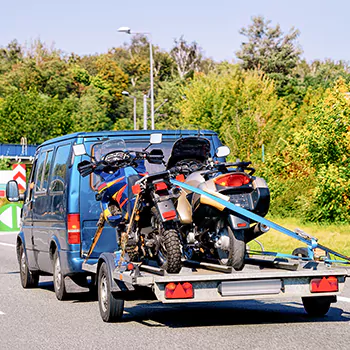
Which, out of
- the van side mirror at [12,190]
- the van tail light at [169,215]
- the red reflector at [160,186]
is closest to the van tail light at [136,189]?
the red reflector at [160,186]

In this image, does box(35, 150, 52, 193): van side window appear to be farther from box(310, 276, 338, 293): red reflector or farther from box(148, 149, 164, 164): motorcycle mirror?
box(310, 276, 338, 293): red reflector

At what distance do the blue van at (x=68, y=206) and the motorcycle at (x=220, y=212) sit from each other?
172 cm

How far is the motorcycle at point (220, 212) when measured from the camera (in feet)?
31.3

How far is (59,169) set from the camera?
41.0 feet

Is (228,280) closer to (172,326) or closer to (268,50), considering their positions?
(172,326)

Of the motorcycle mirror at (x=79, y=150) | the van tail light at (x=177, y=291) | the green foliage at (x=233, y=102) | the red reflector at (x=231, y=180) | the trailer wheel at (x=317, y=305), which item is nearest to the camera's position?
the van tail light at (x=177, y=291)

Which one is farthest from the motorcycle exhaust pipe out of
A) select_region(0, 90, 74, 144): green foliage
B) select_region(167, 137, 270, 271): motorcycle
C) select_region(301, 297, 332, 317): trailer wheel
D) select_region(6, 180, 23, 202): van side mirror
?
select_region(0, 90, 74, 144): green foliage

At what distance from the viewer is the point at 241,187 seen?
31.8 feet

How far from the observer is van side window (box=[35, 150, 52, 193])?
43.6 ft

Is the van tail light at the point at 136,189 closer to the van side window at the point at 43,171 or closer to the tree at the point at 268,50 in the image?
the van side window at the point at 43,171

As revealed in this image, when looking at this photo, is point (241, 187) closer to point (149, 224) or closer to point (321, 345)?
point (149, 224)

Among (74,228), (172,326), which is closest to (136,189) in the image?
(172,326)

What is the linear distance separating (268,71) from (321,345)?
270ft

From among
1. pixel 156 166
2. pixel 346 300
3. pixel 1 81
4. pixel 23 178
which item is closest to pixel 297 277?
pixel 346 300
